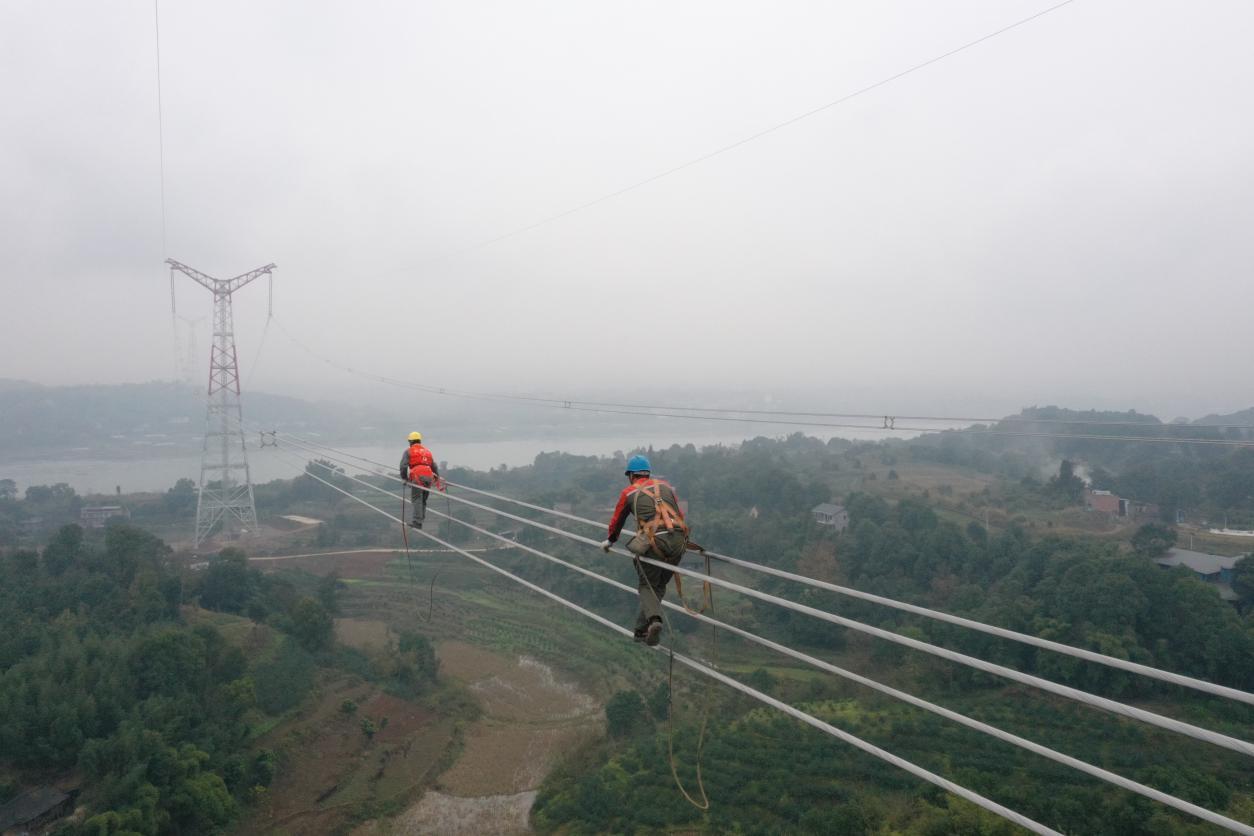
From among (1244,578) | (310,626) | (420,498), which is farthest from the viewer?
(310,626)

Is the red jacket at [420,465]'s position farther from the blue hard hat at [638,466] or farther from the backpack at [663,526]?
the backpack at [663,526]

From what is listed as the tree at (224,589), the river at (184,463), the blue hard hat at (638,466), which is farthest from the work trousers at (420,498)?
the river at (184,463)

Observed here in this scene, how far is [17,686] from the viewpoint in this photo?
1191 cm

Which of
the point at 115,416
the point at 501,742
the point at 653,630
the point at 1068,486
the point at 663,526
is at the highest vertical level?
the point at 115,416

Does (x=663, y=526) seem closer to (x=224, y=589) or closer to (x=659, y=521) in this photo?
(x=659, y=521)

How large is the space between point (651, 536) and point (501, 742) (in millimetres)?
12474

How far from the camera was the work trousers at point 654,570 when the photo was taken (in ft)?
11.3

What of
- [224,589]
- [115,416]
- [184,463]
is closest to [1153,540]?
[224,589]

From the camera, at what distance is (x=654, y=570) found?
365 cm

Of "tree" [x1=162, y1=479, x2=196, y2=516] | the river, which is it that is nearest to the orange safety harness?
the river

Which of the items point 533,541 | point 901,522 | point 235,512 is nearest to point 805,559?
point 901,522

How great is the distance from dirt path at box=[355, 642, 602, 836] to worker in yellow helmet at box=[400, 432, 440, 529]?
703 centimetres

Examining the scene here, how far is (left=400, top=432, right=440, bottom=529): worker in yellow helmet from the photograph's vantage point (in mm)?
7012

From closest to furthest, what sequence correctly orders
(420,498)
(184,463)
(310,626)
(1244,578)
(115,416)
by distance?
(420,498)
(1244,578)
(310,626)
(184,463)
(115,416)
